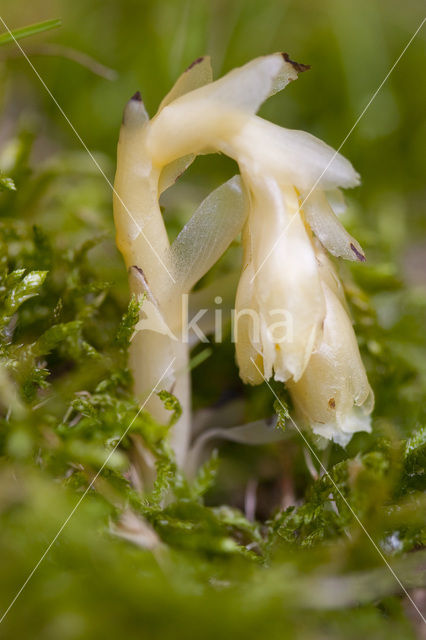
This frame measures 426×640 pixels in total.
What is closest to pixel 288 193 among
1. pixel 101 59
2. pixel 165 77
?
pixel 165 77

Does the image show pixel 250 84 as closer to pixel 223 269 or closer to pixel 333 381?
pixel 333 381

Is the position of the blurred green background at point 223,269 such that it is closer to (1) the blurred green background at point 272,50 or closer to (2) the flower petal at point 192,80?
(1) the blurred green background at point 272,50

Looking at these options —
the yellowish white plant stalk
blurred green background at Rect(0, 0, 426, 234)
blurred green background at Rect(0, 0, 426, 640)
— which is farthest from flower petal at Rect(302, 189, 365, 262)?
blurred green background at Rect(0, 0, 426, 234)

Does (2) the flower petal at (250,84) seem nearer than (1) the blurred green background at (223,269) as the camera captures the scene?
No

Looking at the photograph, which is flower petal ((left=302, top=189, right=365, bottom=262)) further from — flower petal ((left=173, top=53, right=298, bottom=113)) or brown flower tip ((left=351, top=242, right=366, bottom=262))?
flower petal ((left=173, top=53, right=298, bottom=113))

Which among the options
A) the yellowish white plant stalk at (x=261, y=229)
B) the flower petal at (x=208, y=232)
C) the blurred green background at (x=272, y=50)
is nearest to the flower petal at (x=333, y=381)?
the yellowish white plant stalk at (x=261, y=229)
